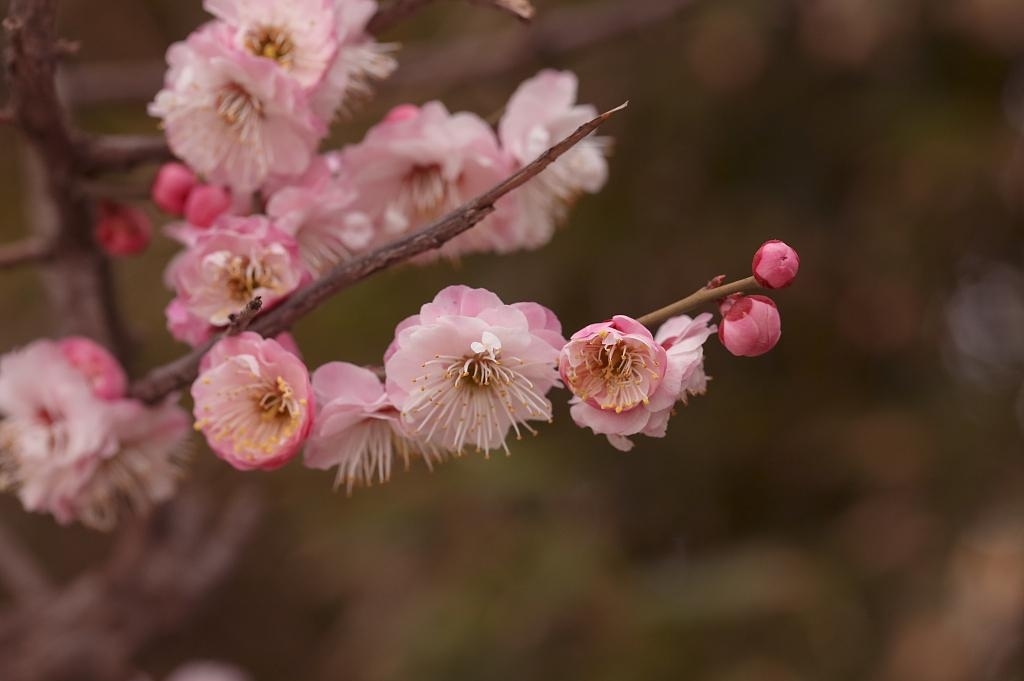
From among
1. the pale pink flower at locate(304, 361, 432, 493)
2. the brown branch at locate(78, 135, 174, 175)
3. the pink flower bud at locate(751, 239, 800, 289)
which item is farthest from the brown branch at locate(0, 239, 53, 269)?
the pink flower bud at locate(751, 239, 800, 289)

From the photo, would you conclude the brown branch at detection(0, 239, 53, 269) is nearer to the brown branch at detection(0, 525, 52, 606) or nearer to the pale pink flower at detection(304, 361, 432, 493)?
the pale pink flower at detection(304, 361, 432, 493)

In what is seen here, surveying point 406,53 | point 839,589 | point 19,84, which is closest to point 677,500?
point 839,589

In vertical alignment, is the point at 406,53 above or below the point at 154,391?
below

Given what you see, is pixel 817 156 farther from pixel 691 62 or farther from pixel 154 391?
pixel 154 391

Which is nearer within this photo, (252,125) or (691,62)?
(252,125)

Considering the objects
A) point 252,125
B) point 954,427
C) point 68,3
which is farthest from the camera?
point 68,3
